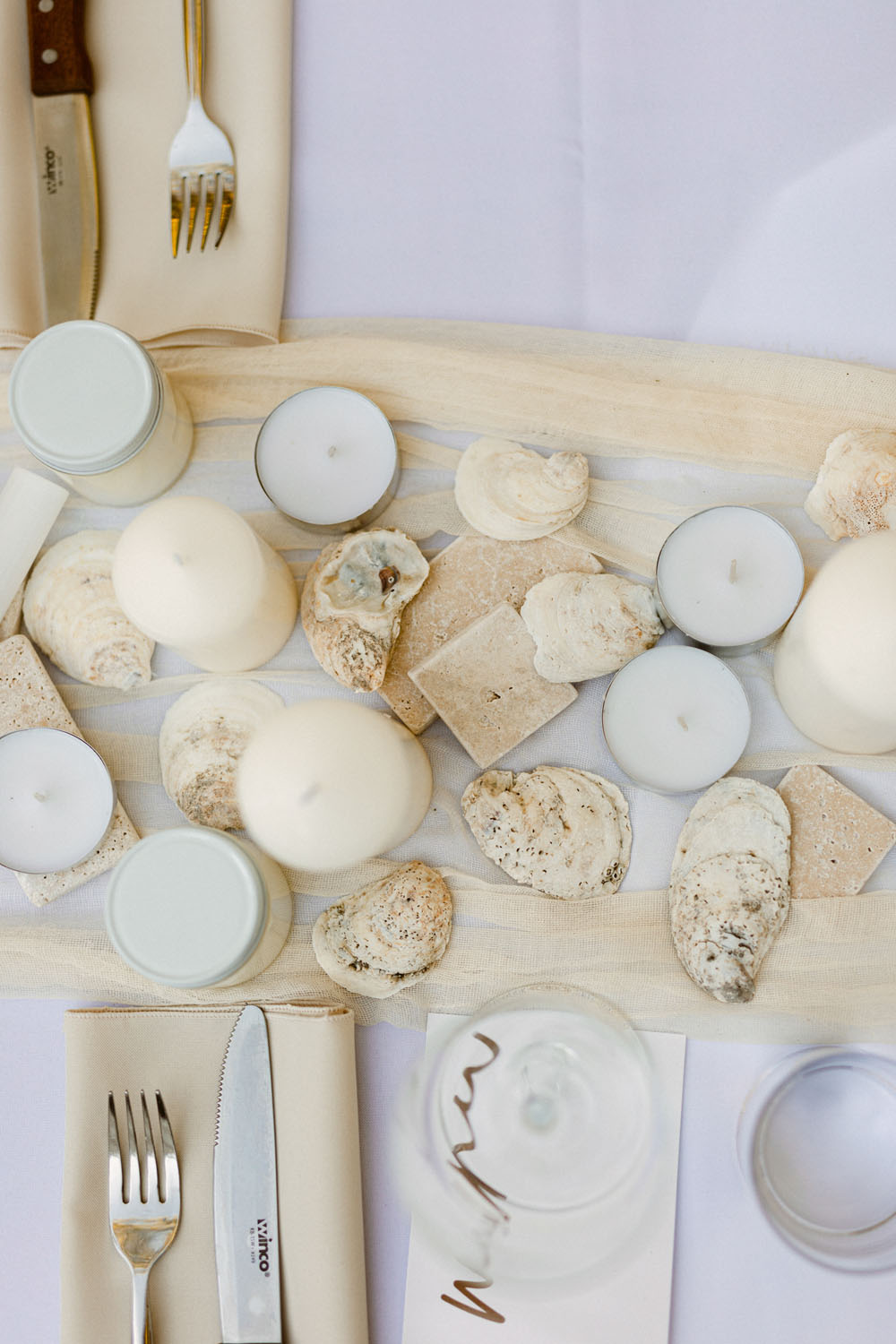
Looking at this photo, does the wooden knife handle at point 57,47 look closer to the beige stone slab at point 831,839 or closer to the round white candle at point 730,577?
the round white candle at point 730,577

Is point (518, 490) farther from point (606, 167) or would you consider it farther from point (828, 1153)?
point (828, 1153)

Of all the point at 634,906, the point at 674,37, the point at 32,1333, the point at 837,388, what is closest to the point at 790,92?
the point at 674,37

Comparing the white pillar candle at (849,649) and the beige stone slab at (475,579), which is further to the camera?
the beige stone slab at (475,579)

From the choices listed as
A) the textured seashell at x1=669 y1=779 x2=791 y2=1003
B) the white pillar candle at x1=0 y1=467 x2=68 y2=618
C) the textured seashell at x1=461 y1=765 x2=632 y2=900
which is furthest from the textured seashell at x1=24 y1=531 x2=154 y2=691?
the textured seashell at x1=669 y1=779 x2=791 y2=1003

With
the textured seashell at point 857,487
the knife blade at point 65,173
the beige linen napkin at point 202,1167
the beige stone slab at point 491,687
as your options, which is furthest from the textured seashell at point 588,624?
the knife blade at point 65,173

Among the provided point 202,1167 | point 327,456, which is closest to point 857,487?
point 327,456

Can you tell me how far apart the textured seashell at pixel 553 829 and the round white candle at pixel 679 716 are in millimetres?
36

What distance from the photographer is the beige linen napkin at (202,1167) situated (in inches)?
20.1

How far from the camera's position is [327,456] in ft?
1.84

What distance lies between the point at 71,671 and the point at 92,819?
0.30ft

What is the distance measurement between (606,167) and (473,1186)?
1.91ft

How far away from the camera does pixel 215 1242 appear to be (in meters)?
0.51

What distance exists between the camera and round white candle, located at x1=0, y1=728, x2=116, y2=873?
1.77 feet

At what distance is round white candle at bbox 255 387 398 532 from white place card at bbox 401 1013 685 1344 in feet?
1.27
